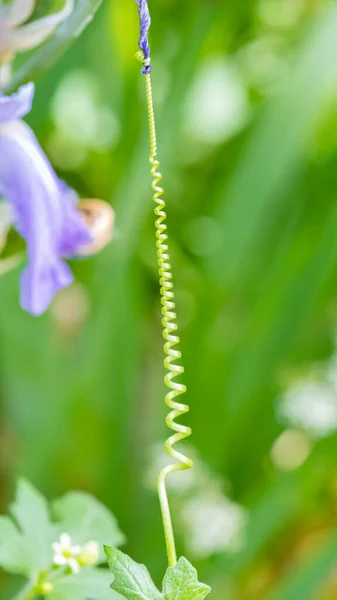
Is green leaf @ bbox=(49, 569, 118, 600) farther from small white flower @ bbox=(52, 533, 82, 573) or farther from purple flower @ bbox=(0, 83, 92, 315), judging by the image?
purple flower @ bbox=(0, 83, 92, 315)

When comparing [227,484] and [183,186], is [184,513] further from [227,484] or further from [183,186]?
[183,186]

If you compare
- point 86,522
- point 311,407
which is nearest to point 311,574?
point 311,407

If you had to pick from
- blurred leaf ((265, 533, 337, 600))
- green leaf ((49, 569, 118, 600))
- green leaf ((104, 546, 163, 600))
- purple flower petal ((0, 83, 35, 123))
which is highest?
purple flower petal ((0, 83, 35, 123))

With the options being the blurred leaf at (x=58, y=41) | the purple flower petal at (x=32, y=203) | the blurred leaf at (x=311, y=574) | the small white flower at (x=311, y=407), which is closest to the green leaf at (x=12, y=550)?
the purple flower petal at (x=32, y=203)

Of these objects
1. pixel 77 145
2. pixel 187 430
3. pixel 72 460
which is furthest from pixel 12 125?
pixel 77 145

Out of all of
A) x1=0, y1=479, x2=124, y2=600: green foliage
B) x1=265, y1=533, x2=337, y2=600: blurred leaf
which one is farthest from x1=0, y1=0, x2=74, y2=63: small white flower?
x1=265, y1=533, x2=337, y2=600: blurred leaf

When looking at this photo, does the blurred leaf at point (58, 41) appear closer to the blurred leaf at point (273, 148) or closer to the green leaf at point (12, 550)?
the green leaf at point (12, 550)
